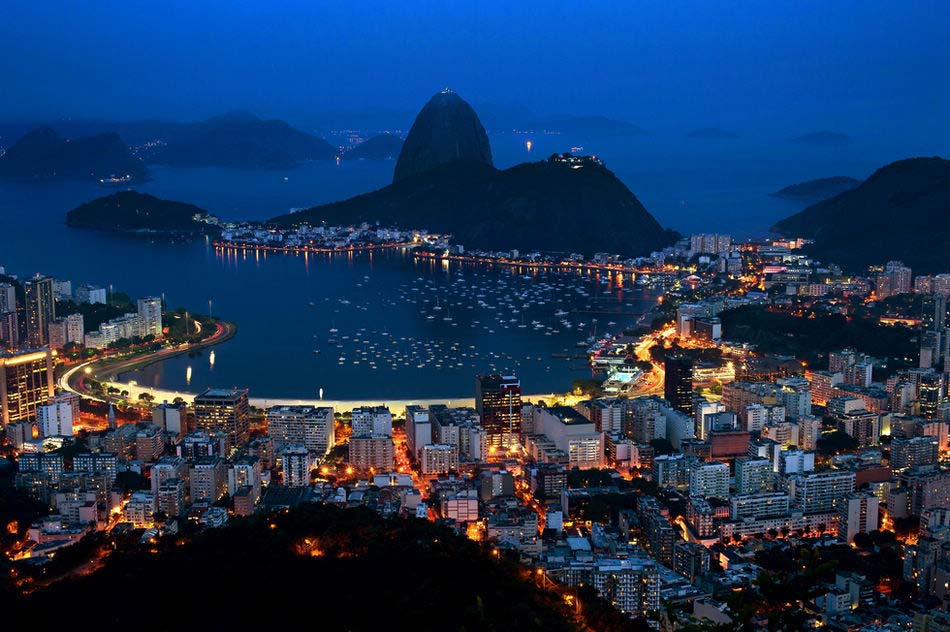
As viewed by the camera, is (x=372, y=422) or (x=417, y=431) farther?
(x=372, y=422)

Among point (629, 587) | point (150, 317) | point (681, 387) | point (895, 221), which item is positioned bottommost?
point (629, 587)

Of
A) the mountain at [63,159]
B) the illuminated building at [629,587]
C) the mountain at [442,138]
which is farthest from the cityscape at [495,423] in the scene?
the mountain at [63,159]

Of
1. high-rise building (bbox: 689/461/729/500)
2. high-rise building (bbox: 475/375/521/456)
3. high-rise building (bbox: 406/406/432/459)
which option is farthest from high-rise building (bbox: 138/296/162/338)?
high-rise building (bbox: 689/461/729/500)

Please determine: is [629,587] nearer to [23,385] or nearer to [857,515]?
[857,515]

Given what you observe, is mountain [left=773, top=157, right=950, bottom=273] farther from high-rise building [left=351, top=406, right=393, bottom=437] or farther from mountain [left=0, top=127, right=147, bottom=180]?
mountain [left=0, top=127, right=147, bottom=180]

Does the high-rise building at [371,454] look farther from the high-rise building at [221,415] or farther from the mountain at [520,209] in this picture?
the mountain at [520,209]

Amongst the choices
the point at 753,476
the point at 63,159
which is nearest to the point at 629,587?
the point at 753,476
